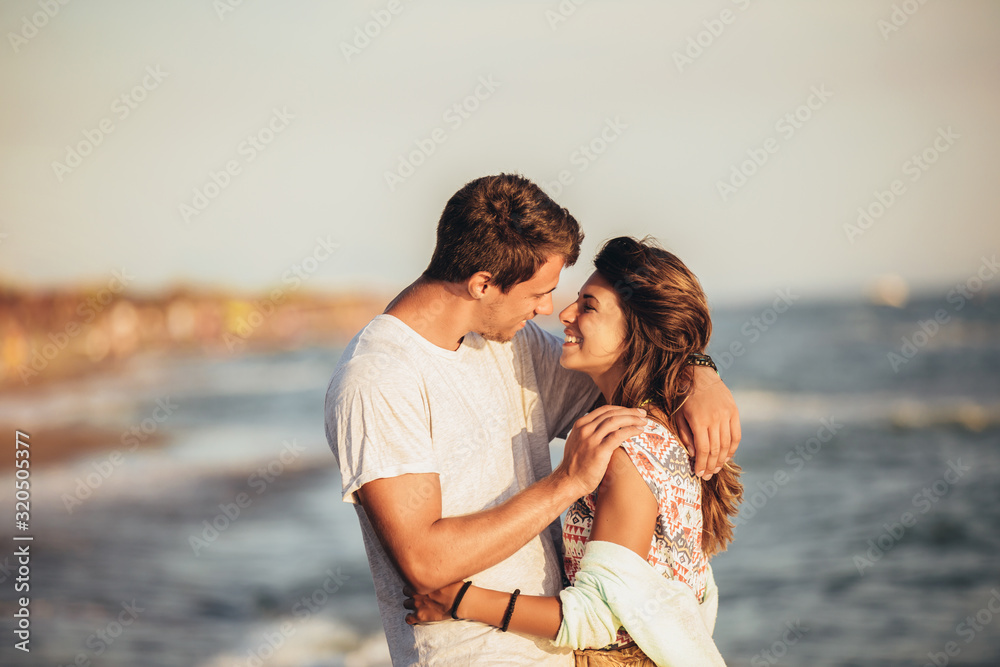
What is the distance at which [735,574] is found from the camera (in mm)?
8406

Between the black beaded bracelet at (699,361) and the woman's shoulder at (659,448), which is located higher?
the black beaded bracelet at (699,361)

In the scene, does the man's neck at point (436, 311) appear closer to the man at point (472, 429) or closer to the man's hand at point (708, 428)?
the man at point (472, 429)

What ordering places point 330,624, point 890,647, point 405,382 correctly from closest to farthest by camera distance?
point 405,382
point 890,647
point 330,624

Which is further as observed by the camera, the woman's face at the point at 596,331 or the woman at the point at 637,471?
the woman's face at the point at 596,331

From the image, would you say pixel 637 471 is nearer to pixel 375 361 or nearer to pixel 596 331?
pixel 596 331

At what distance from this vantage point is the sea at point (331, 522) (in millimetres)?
6973

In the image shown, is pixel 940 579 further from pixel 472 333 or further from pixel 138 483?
pixel 138 483

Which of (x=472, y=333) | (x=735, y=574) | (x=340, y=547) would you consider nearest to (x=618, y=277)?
(x=472, y=333)

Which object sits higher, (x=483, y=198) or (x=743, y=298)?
(x=483, y=198)

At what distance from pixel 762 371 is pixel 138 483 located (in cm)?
1339

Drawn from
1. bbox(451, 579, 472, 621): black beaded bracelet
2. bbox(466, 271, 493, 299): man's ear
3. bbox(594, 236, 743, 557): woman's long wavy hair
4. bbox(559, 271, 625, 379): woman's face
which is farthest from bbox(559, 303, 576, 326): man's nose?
bbox(451, 579, 472, 621): black beaded bracelet

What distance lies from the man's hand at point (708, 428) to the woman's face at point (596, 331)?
0.30 meters

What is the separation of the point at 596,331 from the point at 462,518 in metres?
0.80

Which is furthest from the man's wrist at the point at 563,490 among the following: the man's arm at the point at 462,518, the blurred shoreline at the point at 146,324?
the blurred shoreline at the point at 146,324
